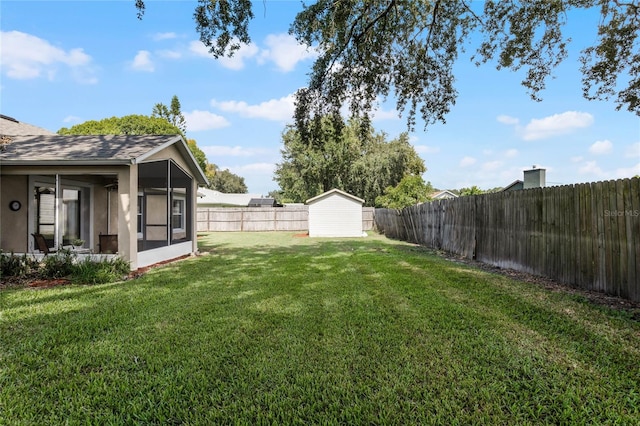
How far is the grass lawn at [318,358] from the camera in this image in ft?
7.85

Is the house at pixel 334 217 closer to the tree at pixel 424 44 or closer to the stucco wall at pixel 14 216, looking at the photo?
the tree at pixel 424 44

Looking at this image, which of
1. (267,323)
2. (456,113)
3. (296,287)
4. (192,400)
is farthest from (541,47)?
(192,400)

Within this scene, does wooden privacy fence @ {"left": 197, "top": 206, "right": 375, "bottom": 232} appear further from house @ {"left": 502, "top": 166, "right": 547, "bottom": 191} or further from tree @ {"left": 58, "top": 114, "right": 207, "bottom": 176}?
house @ {"left": 502, "top": 166, "right": 547, "bottom": 191}

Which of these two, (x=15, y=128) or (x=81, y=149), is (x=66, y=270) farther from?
(x=15, y=128)

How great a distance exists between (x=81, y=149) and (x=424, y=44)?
9.57 metres

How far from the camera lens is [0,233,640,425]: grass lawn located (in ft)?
7.85

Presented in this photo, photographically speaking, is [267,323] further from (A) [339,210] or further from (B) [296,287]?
(A) [339,210]

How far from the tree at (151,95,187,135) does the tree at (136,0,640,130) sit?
4427 centimetres

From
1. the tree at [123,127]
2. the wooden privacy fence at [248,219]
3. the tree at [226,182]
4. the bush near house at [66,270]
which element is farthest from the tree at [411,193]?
the tree at [226,182]

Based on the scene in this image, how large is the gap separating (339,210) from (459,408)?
1945cm

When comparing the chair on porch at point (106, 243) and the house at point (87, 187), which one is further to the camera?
the chair on porch at point (106, 243)

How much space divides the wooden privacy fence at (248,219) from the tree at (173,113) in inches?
1096

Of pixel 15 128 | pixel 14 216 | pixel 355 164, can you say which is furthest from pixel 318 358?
pixel 355 164

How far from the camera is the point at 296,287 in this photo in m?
6.25
